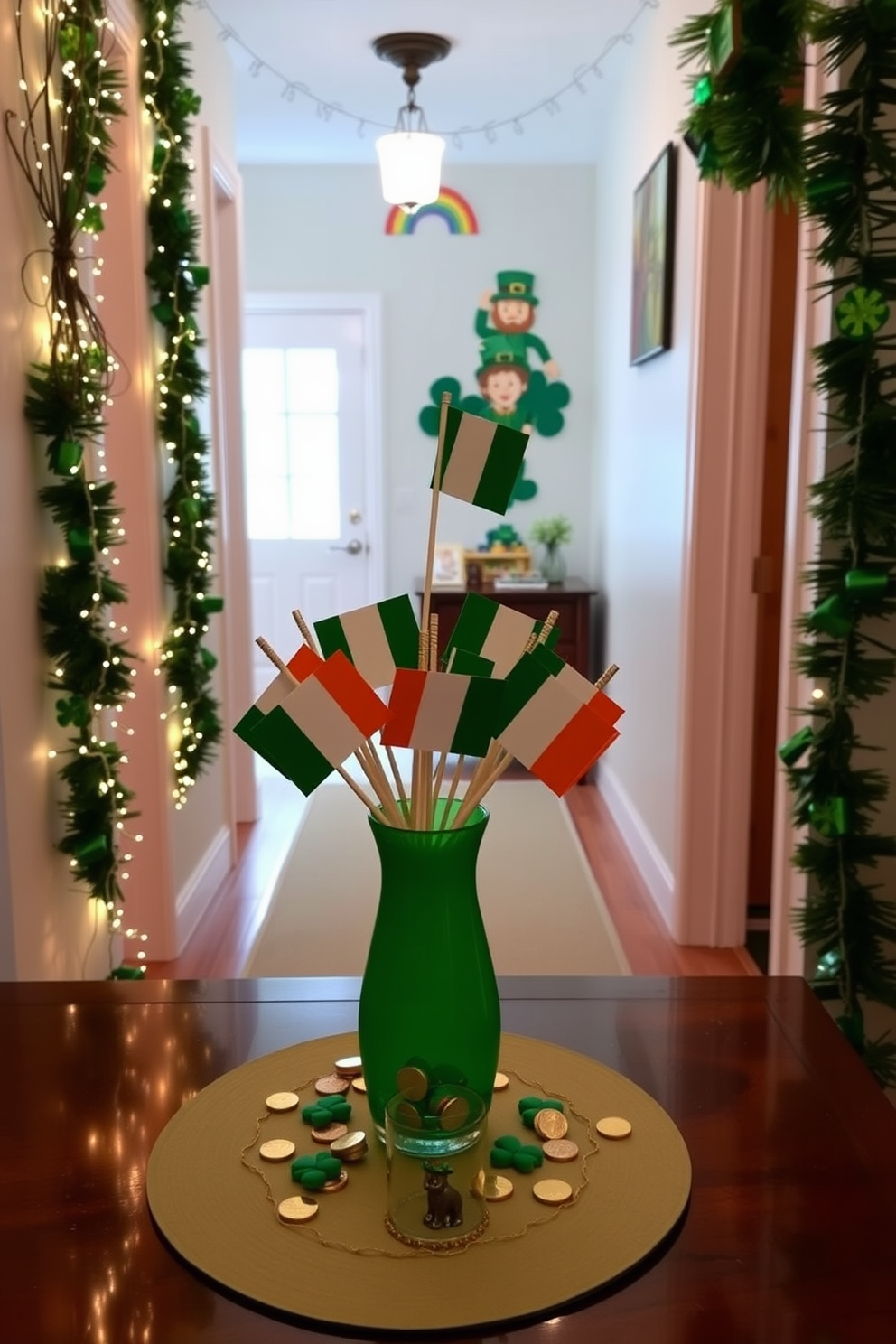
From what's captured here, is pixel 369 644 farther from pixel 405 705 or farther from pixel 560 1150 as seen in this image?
pixel 560 1150

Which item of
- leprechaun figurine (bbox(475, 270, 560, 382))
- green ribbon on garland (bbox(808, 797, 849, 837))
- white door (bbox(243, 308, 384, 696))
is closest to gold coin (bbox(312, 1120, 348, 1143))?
green ribbon on garland (bbox(808, 797, 849, 837))

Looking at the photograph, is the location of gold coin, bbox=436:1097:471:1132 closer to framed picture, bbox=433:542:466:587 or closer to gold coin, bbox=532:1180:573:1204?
gold coin, bbox=532:1180:573:1204

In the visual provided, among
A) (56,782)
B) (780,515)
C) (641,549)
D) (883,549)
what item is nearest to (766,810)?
(780,515)

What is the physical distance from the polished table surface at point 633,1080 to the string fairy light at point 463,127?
3.24 m

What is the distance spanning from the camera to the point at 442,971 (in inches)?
32.8

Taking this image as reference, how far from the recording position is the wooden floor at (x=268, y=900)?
294cm

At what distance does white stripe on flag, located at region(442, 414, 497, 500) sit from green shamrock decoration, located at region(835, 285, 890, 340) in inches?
37.1

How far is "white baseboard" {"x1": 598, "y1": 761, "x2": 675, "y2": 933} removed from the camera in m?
3.28

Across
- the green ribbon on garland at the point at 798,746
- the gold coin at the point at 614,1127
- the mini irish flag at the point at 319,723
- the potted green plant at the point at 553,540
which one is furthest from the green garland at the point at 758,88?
the potted green plant at the point at 553,540

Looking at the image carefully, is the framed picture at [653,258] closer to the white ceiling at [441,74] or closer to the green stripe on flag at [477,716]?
the white ceiling at [441,74]

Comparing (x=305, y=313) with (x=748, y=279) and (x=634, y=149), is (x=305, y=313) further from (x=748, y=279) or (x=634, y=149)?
(x=748, y=279)

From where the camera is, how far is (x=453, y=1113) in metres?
0.80

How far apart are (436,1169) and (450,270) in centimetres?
506

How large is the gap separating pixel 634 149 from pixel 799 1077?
3782 mm
